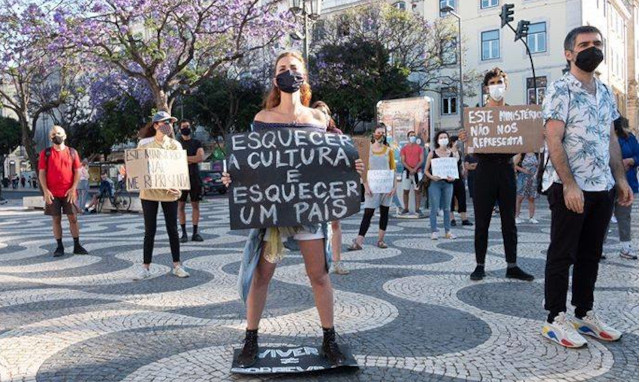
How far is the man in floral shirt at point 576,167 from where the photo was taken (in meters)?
3.53

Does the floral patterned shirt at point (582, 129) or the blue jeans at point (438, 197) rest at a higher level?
the floral patterned shirt at point (582, 129)

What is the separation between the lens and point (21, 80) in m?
24.0

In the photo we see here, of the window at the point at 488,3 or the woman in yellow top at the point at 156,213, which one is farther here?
the window at the point at 488,3

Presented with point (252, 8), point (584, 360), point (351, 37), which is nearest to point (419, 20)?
point (351, 37)

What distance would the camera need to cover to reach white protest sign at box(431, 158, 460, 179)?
324 inches

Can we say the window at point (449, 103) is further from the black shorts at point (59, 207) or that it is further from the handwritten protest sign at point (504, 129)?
the handwritten protest sign at point (504, 129)

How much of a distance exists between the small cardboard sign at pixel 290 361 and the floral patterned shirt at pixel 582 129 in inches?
69.8

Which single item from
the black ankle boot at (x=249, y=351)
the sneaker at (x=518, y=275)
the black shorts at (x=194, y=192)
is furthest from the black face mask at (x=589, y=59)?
the black shorts at (x=194, y=192)

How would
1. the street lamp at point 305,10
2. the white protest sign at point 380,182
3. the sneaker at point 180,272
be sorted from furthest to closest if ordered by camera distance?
1. the street lamp at point 305,10
2. the white protest sign at point 380,182
3. the sneaker at point 180,272

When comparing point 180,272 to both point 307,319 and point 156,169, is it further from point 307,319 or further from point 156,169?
point 307,319

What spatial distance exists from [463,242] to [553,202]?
4603 mm

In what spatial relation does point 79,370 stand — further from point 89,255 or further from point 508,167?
point 89,255

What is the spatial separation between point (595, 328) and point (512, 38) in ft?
118

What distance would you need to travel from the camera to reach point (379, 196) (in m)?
7.26
